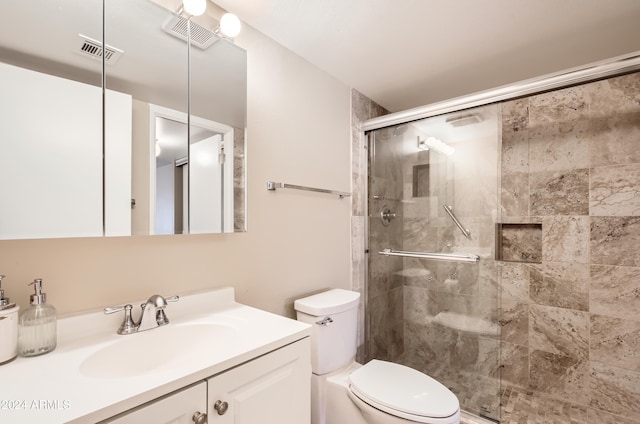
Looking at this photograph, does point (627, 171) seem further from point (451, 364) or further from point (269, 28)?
point (269, 28)

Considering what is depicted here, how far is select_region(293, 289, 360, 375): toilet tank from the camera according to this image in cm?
146

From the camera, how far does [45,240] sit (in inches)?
34.8

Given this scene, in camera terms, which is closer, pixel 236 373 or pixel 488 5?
pixel 236 373

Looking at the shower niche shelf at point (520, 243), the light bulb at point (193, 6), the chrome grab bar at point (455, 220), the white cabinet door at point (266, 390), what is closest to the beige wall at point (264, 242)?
the light bulb at point (193, 6)

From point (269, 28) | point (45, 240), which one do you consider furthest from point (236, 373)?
point (269, 28)

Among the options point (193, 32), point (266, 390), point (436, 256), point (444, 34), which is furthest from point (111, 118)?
point (436, 256)

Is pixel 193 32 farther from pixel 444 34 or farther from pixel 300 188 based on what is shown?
pixel 444 34

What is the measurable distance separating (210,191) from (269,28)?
2.83ft

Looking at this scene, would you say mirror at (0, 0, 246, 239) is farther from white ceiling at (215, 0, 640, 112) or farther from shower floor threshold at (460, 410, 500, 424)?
shower floor threshold at (460, 410, 500, 424)

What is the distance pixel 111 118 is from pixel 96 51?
21 cm

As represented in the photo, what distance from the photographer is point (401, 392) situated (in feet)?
4.26

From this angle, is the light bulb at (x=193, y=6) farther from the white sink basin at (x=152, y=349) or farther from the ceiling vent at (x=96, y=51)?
the white sink basin at (x=152, y=349)

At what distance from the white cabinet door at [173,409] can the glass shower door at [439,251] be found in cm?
158

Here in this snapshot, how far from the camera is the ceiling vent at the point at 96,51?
0.92 metres
